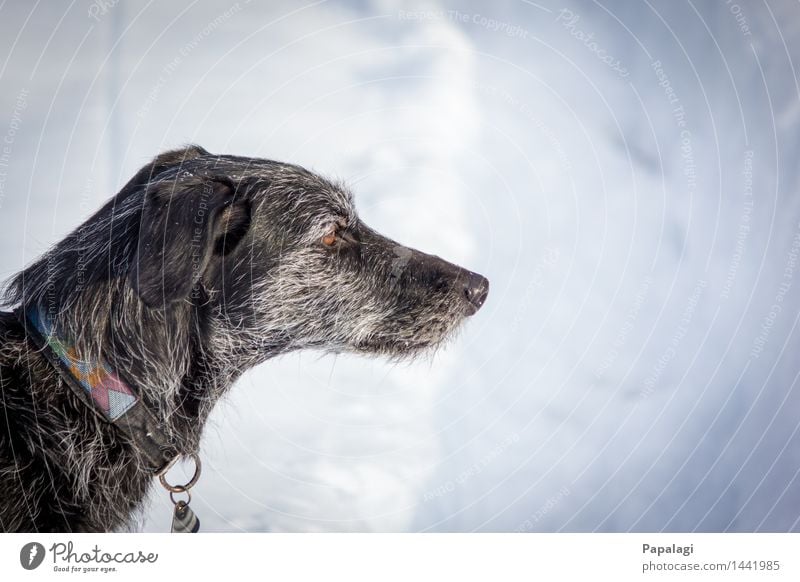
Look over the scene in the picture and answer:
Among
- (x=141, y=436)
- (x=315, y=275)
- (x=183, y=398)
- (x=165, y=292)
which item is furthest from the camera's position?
(x=315, y=275)

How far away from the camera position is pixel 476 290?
13.1ft

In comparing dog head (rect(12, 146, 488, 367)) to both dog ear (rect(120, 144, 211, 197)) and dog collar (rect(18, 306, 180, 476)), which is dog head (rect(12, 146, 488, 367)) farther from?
dog collar (rect(18, 306, 180, 476))

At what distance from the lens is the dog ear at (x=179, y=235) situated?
2924 millimetres

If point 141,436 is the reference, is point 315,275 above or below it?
above

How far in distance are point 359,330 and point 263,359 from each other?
0.62 m

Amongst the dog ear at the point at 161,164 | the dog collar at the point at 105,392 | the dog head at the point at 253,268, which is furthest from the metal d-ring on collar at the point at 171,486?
the dog ear at the point at 161,164

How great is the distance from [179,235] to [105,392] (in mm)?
830

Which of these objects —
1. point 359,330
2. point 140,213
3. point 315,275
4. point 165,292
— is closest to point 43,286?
point 140,213

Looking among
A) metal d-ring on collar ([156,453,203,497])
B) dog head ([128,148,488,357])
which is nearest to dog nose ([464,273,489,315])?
dog head ([128,148,488,357])

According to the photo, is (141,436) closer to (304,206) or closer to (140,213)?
(140,213)

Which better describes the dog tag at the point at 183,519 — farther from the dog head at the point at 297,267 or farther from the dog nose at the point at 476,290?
the dog nose at the point at 476,290

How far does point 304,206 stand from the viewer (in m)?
3.86

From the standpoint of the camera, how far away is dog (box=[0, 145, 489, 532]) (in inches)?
120

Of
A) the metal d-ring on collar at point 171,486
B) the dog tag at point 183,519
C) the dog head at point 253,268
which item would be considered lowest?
the dog tag at point 183,519
